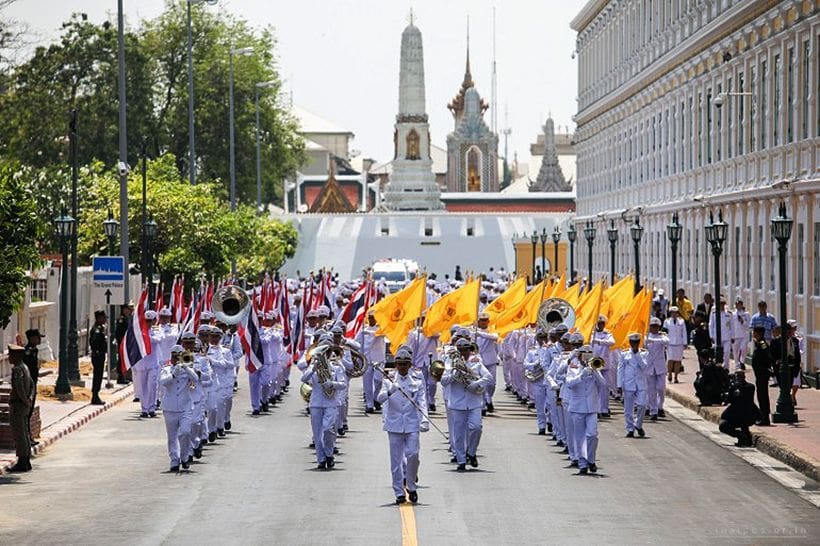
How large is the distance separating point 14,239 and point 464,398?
6.61 m

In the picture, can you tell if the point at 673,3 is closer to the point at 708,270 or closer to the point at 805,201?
the point at 708,270

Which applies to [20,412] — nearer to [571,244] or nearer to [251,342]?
[251,342]

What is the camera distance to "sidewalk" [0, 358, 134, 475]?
25980mm

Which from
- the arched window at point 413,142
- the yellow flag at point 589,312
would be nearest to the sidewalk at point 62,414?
the yellow flag at point 589,312

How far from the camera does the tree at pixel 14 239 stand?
25.2 m

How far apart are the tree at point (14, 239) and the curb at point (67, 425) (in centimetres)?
213

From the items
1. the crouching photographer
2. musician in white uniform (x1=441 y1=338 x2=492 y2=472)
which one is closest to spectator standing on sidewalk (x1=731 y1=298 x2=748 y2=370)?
the crouching photographer

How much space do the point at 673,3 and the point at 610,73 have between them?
1782 cm

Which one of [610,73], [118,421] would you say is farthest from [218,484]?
[610,73]

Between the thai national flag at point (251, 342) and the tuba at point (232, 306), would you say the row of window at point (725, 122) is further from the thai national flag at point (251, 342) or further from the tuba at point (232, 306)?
the tuba at point (232, 306)

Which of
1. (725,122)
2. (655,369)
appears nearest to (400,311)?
(655,369)

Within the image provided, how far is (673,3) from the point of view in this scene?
209 ft

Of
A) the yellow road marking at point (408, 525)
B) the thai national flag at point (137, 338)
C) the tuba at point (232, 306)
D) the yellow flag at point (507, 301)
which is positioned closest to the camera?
the yellow road marking at point (408, 525)

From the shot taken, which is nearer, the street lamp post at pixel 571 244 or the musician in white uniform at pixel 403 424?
the musician in white uniform at pixel 403 424
